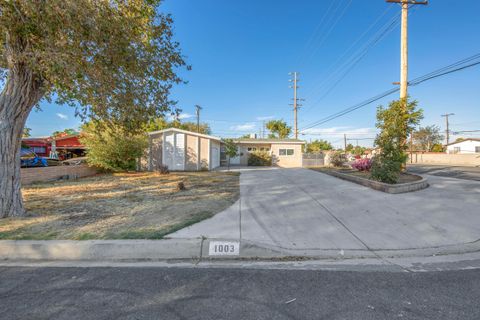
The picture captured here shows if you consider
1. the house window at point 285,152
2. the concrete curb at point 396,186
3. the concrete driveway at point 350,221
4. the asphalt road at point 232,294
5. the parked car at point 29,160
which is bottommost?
the asphalt road at point 232,294

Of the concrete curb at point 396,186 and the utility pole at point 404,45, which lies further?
the utility pole at point 404,45

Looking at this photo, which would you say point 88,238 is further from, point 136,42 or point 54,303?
point 136,42

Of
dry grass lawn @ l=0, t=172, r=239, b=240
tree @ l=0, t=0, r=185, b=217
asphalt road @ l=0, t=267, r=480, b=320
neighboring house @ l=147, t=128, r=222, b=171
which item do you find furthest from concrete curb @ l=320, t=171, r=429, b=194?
neighboring house @ l=147, t=128, r=222, b=171

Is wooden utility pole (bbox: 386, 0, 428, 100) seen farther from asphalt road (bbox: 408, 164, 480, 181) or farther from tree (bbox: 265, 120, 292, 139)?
tree (bbox: 265, 120, 292, 139)

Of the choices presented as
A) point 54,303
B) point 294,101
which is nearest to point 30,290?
point 54,303

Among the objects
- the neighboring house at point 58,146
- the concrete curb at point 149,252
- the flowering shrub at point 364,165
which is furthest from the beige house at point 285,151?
the concrete curb at point 149,252

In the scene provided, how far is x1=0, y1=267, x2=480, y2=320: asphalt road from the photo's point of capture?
199cm

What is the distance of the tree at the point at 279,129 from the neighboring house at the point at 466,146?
3285 cm

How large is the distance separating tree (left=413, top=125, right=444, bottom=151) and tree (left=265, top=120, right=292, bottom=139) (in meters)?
27.9

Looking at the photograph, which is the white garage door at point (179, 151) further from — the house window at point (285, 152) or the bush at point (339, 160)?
the bush at point (339, 160)

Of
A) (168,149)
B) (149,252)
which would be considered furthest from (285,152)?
(149,252)

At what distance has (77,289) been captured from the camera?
237 cm

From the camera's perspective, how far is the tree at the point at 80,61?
12.0ft

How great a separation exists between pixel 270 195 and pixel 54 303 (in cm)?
568
